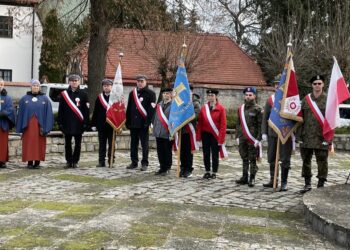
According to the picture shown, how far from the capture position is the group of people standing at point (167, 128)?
8750mm

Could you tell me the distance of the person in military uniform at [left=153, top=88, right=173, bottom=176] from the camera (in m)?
10.4

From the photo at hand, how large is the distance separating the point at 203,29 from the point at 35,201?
70.6 ft

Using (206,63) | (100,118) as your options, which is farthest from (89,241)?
(206,63)

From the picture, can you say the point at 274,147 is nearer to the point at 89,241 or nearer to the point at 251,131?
the point at 251,131

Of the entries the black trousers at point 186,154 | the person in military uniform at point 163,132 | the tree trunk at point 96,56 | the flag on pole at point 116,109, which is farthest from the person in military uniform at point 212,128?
the tree trunk at point 96,56

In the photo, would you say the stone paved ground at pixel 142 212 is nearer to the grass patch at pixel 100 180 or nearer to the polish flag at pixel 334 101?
the grass patch at pixel 100 180

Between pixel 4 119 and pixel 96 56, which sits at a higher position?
pixel 96 56

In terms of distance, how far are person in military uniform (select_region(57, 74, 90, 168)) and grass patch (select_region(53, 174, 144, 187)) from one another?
42.8 inches

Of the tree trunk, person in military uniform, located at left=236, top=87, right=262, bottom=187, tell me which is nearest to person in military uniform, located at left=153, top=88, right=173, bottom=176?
person in military uniform, located at left=236, top=87, right=262, bottom=187

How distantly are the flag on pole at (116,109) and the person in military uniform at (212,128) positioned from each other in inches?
72.6

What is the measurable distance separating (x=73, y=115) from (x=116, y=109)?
882 millimetres

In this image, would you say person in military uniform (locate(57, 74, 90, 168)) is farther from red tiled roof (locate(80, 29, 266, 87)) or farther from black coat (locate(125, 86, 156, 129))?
red tiled roof (locate(80, 29, 266, 87))

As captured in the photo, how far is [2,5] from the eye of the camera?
33.0 metres

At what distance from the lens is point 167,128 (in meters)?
10.4
